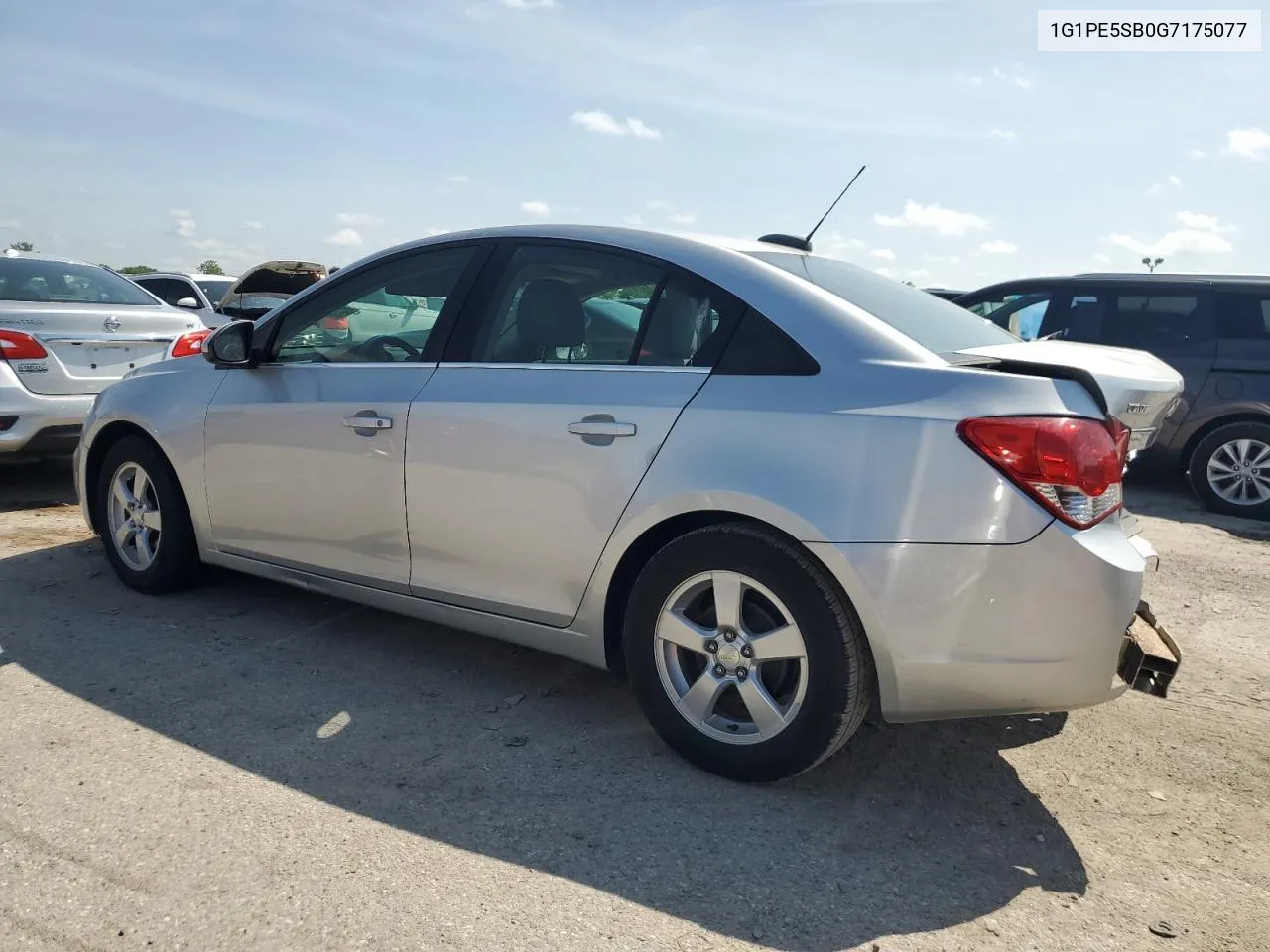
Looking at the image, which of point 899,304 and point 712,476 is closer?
point 712,476

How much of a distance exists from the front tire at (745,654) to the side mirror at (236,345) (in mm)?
2056

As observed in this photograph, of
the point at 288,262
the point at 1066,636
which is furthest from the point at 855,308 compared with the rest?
the point at 288,262

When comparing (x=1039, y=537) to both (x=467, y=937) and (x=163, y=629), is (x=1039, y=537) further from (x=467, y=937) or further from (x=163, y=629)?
(x=163, y=629)

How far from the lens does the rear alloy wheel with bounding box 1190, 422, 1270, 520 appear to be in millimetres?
7277

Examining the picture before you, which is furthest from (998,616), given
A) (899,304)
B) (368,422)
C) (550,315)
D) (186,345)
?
(186,345)

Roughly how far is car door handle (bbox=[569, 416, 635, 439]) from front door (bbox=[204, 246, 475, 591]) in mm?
742

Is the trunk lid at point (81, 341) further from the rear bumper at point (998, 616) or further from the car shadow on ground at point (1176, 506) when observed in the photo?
the car shadow on ground at point (1176, 506)

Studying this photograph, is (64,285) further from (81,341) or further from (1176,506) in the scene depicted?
(1176,506)

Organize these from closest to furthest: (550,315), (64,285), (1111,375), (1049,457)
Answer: (1049,457)
(1111,375)
(550,315)
(64,285)

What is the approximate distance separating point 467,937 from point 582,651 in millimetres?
1123

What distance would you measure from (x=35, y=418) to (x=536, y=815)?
4949mm

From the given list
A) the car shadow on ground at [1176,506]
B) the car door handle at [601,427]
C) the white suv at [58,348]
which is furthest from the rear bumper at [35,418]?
the car shadow on ground at [1176,506]

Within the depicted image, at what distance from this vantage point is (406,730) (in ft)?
10.8

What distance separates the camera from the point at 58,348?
635cm
